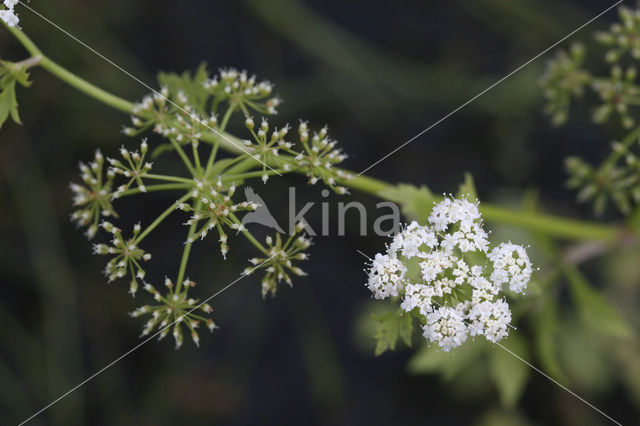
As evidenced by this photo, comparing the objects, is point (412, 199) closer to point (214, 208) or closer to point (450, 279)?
point (450, 279)

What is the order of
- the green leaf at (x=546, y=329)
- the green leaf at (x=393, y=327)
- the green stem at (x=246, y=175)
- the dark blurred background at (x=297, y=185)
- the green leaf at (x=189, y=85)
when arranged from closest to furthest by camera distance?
the green leaf at (x=393, y=327) → the green stem at (x=246, y=175) → the green leaf at (x=189, y=85) → the green leaf at (x=546, y=329) → the dark blurred background at (x=297, y=185)

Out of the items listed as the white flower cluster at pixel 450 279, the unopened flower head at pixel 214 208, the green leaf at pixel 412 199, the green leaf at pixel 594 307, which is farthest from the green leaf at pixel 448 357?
the unopened flower head at pixel 214 208

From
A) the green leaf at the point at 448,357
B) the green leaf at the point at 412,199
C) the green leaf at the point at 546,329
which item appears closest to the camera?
the green leaf at the point at 412,199

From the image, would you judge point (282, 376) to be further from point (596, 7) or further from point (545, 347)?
point (596, 7)

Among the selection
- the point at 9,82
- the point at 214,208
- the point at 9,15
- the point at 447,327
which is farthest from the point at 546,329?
the point at 9,15

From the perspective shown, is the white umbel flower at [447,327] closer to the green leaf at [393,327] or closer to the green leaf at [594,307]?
the green leaf at [393,327]

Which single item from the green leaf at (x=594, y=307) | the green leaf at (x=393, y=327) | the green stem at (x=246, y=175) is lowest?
the green leaf at (x=393, y=327)
